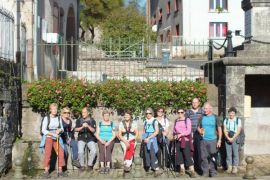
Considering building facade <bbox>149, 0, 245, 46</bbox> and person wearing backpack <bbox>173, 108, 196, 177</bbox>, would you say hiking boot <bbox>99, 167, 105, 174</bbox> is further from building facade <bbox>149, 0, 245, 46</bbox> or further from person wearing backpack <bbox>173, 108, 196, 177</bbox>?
building facade <bbox>149, 0, 245, 46</bbox>

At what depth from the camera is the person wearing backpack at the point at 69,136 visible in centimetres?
1202

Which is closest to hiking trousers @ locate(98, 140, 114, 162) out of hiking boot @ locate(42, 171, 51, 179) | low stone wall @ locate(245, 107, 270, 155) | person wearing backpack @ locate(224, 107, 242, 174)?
hiking boot @ locate(42, 171, 51, 179)

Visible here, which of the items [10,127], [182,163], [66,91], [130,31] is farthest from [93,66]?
[130,31]

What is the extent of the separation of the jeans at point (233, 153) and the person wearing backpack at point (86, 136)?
9.86 ft

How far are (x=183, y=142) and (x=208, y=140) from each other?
546 millimetres

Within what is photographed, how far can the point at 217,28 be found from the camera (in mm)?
41719

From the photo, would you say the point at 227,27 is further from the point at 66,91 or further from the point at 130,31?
the point at 66,91

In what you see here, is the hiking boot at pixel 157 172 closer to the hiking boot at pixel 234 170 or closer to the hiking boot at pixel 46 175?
the hiking boot at pixel 234 170

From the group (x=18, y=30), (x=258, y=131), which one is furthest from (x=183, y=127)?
(x=18, y=30)

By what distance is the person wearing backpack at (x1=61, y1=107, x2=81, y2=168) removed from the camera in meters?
12.0

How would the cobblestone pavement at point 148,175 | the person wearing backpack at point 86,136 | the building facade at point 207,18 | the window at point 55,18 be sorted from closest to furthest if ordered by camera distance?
the cobblestone pavement at point 148,175 < the person wearing backpack at point 86,136 < the window at point 55,18 < the building facade at point 207,18

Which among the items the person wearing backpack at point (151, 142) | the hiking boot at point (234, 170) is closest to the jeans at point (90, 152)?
the person wearing backpack at point (151, 142)

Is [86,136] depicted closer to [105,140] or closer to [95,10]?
[105,140]

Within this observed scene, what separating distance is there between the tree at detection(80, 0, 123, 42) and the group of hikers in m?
40.6
